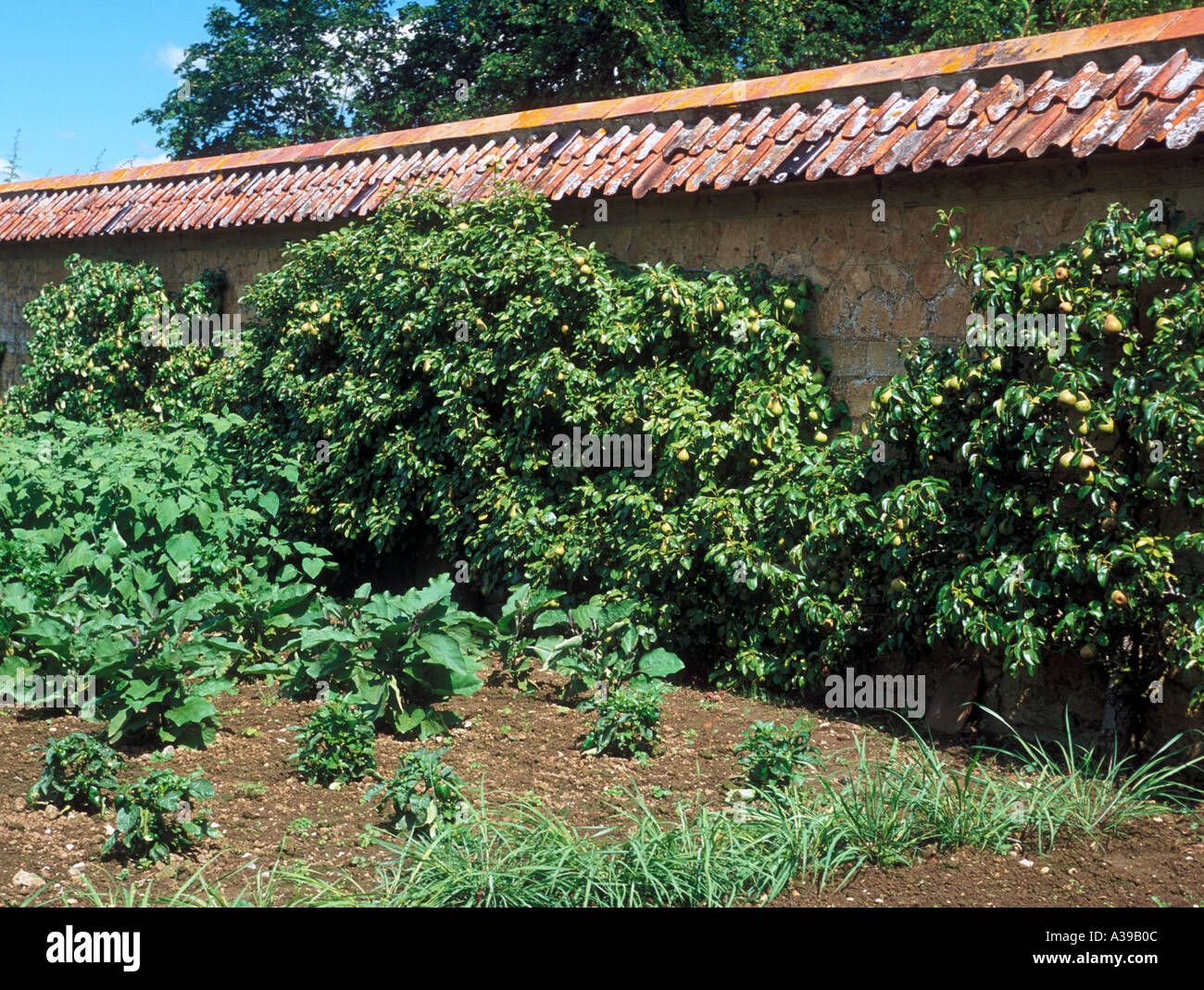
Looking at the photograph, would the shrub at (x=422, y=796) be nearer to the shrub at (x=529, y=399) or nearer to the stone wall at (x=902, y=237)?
the shrub at (x=529, y=399)

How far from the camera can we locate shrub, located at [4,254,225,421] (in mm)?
9281

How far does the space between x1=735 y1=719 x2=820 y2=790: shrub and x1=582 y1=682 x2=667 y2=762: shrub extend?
44 centimetres

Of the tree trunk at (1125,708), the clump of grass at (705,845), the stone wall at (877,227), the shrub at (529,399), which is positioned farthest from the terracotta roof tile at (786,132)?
the clump of grass at (705,845)

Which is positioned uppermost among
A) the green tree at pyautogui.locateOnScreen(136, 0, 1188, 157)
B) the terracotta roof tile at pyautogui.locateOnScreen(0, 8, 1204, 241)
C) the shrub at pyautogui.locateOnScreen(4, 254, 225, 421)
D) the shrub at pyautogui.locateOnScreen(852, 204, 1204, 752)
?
the green tree at pyautogui.locateOnScreen(136, 0, 1188, 157)

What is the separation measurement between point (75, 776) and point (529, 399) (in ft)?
10.5

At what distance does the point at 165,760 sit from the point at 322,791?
0.76 metres

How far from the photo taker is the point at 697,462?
5.77 meters

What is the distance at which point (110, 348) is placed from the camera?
952cm

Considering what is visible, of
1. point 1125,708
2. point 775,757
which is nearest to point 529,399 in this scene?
point 775,757

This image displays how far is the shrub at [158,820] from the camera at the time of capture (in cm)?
365

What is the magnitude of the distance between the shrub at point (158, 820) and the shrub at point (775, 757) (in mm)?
1994

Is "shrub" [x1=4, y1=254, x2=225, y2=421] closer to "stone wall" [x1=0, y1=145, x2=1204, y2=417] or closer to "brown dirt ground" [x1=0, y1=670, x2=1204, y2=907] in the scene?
"stone wall" [x1=0, y1=145, x2=1204, y2=417]

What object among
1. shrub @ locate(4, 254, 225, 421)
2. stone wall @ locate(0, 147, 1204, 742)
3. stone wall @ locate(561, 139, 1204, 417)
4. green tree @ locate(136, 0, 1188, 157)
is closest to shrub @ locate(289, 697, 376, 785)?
stone wall @ locate(0, 147, 1204, 742)
